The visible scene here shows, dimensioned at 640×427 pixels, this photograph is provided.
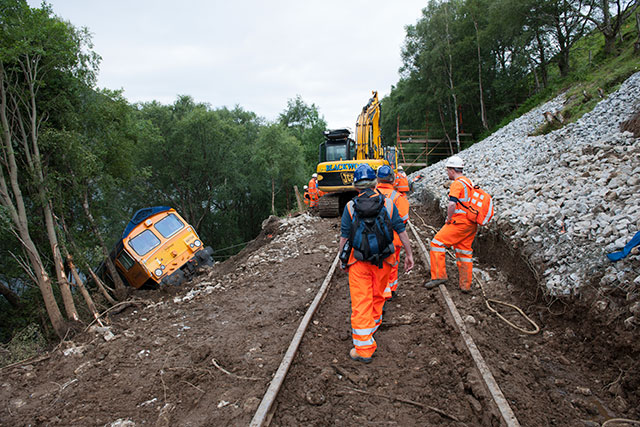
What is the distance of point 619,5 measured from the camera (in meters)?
17.2

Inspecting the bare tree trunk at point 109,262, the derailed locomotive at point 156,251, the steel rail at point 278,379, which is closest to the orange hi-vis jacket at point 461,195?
the steel rail at point 278,379

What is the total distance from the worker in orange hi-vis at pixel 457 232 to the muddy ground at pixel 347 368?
331 mm

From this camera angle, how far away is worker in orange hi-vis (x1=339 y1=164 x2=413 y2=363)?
3586 millimetres

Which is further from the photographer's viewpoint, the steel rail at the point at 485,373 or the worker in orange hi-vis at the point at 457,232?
the worker in orange hi-vis at the point at 457,232

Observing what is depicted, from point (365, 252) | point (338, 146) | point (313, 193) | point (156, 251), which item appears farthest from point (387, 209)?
point (313, 193)

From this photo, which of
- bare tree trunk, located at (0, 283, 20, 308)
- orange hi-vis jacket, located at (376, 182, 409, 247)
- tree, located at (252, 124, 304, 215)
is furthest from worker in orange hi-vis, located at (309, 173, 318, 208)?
tree, located at (252, 124, 304, 215)

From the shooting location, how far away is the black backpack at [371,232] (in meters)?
3.56

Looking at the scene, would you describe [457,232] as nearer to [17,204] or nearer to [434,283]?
[434,283]

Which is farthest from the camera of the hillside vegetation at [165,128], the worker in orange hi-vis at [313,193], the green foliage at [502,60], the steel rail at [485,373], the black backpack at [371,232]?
the green foliage at [502,60]

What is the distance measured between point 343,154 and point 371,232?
10223 millimetres

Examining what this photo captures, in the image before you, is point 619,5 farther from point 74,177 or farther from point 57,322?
point 57,322

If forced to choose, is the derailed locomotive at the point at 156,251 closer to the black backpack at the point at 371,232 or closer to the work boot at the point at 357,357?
the work boot at the point at 357,357

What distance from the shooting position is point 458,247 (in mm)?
5234

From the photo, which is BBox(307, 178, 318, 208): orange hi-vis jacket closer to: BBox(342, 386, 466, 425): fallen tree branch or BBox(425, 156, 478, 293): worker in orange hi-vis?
BBox(425, 156, 478, 293): worker in orange hi-vis
